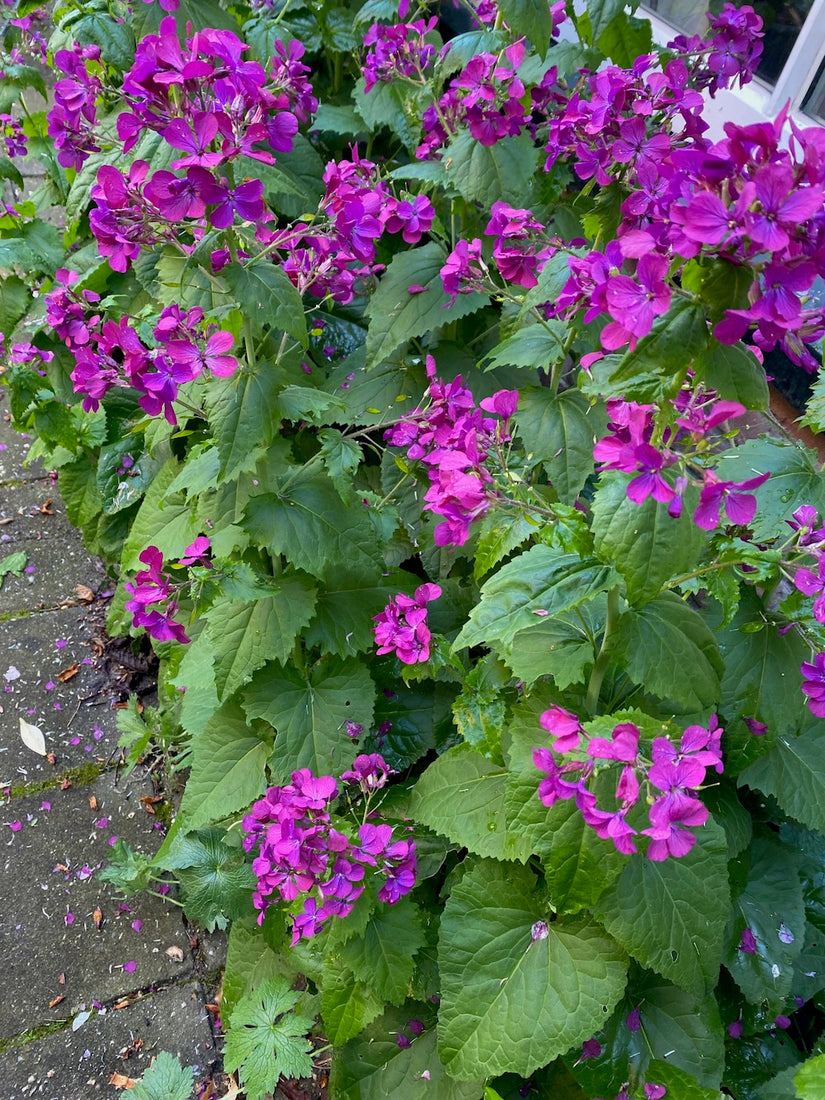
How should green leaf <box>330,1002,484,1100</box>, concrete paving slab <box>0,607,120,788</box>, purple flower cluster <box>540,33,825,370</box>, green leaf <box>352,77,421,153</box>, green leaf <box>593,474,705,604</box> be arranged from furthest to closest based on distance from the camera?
concrete paving slab <box>0,607,120,788</box>, green leaf <box>352,77,421,153</box>, green leaf <box>330,1002,484,1100</box>, green leaf <box>593,474,705,604</box>, purple flower cluster <box>540,33,825,370</box>

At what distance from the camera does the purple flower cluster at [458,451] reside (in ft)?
4.54

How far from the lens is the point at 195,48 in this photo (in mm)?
1309

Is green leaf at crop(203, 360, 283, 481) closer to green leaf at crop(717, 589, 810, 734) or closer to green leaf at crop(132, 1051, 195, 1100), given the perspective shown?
green leaf at crop(717, 589, 810, 734)

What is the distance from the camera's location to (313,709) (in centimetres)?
194

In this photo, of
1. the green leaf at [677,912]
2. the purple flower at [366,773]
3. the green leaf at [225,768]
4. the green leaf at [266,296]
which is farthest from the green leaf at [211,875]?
the green leaf at [266,296]

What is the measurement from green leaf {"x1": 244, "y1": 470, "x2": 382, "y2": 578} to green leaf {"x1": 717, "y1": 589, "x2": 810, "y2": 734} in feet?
2.48

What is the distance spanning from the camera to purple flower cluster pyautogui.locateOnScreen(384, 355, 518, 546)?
4.54 ft

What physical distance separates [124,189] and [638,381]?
0.88 metres

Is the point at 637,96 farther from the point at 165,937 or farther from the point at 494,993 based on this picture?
the point at 165,937

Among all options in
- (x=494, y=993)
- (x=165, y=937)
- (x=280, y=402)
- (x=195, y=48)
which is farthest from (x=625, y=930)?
(x=195, y=48)

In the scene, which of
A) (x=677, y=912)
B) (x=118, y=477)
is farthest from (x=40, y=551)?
(x=677, y=912)

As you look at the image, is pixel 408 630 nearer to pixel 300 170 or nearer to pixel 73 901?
pixel 73 901

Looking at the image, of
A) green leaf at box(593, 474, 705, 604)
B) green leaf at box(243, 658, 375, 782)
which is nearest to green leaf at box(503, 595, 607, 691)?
green leaf at box(593, 474, 705, 604)

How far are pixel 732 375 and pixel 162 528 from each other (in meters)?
1.50
